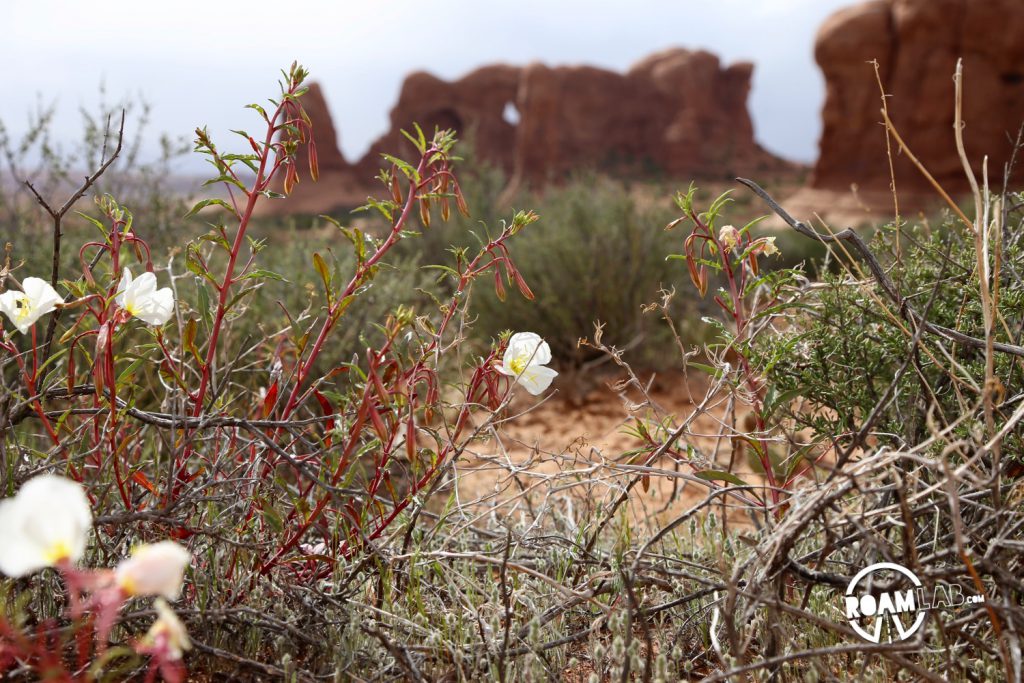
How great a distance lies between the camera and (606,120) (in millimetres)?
36062

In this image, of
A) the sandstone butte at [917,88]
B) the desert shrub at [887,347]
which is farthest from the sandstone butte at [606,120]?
the desert shrub at [887,347]

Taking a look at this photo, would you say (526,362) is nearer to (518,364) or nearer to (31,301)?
(518,364)

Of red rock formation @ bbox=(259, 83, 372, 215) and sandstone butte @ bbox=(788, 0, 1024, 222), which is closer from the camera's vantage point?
sandstone butte @ bbox=(788, 0, 1024, 222)

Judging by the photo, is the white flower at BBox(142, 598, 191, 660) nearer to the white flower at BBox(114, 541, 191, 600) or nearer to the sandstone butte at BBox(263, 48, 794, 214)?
the white flower at BBox(114, 541, 191, 600)

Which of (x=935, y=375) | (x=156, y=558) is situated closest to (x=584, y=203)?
(x=935, y=375)

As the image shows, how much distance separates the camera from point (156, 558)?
70cm

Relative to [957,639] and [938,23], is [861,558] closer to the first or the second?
[957,639]

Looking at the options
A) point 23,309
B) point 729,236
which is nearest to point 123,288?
point 23,309

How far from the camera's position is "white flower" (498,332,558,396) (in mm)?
1451

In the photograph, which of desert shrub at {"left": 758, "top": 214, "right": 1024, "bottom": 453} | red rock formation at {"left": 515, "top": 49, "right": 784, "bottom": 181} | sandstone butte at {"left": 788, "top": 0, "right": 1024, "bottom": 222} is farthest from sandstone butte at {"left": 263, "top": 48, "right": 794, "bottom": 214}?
desert shrub at {"left": 758, "top": 214, "right": 1024, "bottom": 453}

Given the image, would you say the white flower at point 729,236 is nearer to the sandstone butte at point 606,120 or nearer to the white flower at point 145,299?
the white flower at point 145,299

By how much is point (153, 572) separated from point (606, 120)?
3707 cm

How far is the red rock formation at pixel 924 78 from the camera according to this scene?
1919 cm

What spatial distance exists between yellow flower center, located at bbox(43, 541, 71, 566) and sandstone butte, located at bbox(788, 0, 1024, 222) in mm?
20281
